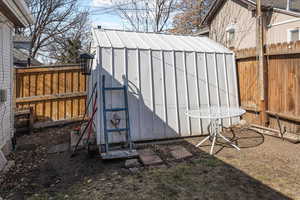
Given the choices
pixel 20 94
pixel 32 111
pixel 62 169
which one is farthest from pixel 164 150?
pixel 20 94

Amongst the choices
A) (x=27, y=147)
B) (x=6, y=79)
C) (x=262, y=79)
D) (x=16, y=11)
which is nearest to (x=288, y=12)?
(x=262, y=79)

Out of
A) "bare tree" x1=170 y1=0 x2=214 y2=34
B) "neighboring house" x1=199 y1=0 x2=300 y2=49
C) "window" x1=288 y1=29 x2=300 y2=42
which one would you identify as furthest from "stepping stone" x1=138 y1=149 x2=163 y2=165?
"bare tree" x1=170 y1=0 x2=214 y2=34

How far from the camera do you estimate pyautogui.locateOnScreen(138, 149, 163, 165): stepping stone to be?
3.46 m

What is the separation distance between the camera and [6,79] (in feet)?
14.5

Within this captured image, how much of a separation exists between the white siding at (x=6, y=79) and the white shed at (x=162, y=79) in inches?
71.8

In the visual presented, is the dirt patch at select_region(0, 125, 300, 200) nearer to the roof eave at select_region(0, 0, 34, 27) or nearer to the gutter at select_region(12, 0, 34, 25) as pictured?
the roof eave at select_region(0, 0, 34, 27)

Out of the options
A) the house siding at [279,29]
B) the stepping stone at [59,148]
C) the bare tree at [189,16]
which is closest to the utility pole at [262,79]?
the house siding at [279,29]

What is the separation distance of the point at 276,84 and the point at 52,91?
6372 millimetres

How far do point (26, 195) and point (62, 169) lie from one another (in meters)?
0.80

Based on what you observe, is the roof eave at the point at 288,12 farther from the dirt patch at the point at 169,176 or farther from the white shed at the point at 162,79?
the dirt patch at the point at 169,176

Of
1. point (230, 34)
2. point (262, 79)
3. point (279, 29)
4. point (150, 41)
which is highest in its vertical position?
point (230, 34)

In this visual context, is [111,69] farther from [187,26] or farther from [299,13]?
[187,26]

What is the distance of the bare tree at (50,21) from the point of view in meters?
13.8

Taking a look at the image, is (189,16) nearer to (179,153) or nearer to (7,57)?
(7,57)
